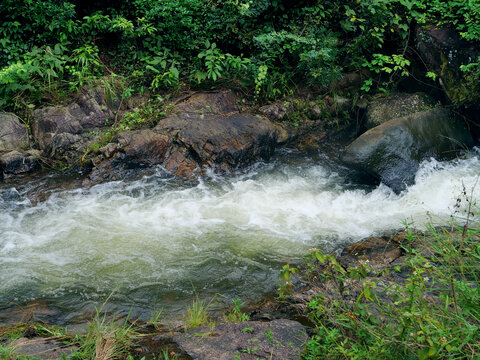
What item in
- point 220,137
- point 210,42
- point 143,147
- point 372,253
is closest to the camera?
point 372,253

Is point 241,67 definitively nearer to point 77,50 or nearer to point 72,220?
point 77,50

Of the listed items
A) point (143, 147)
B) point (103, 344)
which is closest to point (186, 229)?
point (143, 147)

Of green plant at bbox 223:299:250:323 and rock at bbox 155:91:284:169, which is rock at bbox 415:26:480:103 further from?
green plant at bbox 223:299:250:323

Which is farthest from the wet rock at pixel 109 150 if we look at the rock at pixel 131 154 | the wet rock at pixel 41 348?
the wet rock at pixel 41 348

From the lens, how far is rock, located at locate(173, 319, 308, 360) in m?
2.71

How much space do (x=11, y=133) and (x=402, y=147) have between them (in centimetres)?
654

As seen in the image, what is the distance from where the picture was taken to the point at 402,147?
6.59m

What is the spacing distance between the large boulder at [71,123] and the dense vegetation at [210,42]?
1.05ft

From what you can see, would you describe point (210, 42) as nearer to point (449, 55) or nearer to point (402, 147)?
point (402, 147)

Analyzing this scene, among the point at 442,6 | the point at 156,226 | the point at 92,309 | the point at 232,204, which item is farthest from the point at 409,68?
the point at 92,309

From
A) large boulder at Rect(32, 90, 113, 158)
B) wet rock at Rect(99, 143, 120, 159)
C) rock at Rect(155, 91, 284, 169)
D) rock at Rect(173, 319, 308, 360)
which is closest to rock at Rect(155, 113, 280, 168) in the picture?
rock at Rect(155, 91, 284, 169)

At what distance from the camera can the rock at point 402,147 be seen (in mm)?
6453

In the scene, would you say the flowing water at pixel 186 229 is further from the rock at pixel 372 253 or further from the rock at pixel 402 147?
the rock at pixel 372 253

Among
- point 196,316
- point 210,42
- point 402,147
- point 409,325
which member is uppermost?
point 210,42
